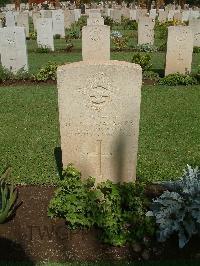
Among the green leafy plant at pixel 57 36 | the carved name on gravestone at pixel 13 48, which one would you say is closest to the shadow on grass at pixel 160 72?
the carved name on gravestone at pixel 13 48

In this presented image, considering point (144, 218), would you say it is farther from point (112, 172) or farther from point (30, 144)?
point (30, 144)

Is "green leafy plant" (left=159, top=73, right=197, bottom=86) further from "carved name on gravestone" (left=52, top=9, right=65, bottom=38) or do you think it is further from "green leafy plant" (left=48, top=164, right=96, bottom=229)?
"carved name on gravestone" (left=52, top=9, right=65, bottom=38)

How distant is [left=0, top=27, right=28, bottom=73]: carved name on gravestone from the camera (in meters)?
12.0

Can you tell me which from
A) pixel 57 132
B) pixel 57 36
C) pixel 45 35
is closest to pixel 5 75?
pixel 57 132

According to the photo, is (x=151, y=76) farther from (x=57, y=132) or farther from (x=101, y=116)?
(x=101, y=116)

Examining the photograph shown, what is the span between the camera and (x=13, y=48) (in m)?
12.3

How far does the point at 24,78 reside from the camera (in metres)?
12.0

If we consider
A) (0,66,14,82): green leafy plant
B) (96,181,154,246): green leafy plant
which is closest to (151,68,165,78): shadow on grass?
(0,66,14,82): green leafy plant

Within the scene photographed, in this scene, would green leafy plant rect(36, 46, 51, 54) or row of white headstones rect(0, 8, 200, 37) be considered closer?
green leafy plant rect(36, 46, 51, 54)

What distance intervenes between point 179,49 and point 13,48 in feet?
17.1

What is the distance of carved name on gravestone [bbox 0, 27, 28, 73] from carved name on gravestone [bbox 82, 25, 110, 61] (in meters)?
1.97

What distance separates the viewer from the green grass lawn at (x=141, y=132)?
5.95 meters

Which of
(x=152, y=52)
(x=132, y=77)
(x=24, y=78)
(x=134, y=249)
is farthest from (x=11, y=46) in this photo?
(x=134, y=249)

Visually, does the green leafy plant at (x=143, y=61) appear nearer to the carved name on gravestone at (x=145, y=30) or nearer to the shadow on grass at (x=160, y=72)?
the shadow on grass at (x=160, y=72)
